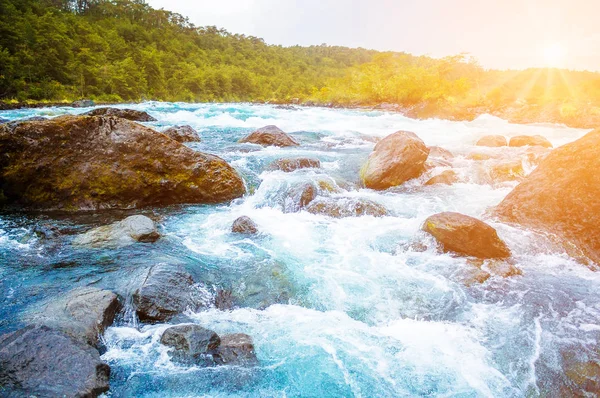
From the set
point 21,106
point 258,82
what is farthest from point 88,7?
point 21,106

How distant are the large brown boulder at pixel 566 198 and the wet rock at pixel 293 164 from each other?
5.60 m

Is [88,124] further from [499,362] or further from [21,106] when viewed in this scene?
[21,106]

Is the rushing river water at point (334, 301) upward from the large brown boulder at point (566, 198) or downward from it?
downward

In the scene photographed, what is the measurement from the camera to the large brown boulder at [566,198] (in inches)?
254

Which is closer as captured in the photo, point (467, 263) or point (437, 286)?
point (437, 286)

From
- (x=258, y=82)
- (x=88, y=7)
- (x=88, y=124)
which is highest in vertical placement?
(x=88, y=7)

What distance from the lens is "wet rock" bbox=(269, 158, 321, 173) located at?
10758mm

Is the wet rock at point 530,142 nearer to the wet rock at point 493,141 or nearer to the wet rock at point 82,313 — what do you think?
the wet rock at point 493,141

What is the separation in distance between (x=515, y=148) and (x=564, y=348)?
12314 millimetres

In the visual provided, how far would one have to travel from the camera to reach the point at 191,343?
3.77m

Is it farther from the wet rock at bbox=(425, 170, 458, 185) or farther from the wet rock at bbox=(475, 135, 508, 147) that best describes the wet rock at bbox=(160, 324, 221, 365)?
the wet rock at bbox=(475, 135, 508, 147)

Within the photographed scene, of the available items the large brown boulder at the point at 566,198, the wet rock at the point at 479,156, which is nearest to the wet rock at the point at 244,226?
the large brown boulder at the point at 566,198

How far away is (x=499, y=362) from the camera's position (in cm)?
388

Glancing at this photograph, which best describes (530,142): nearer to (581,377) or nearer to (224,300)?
(581,377)
